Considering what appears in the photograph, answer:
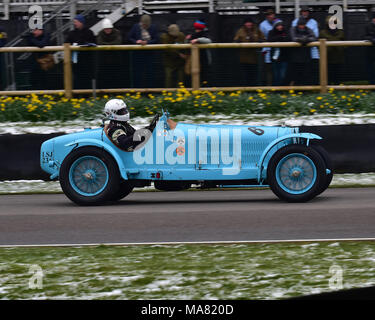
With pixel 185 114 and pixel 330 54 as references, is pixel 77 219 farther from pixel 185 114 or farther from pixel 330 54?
pixel 330 54

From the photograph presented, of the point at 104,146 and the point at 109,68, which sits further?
the point at 109,68

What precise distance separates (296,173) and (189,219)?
1.71 metres

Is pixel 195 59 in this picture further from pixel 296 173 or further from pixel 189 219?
pixel 189 219

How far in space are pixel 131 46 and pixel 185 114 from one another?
70.2 inches

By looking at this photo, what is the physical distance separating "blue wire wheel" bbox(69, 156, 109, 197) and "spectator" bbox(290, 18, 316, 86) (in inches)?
255

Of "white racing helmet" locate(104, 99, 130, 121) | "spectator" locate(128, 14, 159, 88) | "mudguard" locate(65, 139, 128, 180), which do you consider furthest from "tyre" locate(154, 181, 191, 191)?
"spectator" locate(128, 14, 159, 88)

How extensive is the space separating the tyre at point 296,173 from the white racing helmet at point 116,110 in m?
1.98

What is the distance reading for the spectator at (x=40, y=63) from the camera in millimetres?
16234

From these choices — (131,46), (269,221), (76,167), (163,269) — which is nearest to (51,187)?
(76,167)

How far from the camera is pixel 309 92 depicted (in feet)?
53.1

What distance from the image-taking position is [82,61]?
1630 cm

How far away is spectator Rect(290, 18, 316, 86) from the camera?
16.0 metres

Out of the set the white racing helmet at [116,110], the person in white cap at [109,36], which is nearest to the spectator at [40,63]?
the person in white cap at [109,36]

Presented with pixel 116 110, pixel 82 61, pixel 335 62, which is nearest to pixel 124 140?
pixel 116 110
